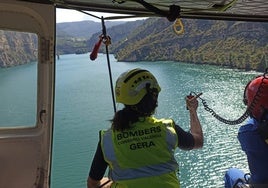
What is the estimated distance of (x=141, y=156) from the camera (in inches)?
60.4

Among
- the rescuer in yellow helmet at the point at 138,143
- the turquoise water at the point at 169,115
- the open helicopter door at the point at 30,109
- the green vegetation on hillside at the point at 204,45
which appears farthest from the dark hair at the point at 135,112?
the green vegetation on hillside at the point at 204,45

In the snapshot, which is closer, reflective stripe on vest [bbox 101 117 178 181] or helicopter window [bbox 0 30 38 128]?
reflective stripe on vest [bbox 101 117 178 181]

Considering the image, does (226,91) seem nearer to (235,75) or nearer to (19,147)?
(235,75)

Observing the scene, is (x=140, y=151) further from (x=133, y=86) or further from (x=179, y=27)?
(x=179, y=27)

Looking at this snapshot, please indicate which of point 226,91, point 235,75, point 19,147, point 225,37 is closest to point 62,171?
point 19,147

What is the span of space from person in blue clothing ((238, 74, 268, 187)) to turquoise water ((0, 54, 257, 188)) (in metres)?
1.63

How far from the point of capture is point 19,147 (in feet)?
9.29

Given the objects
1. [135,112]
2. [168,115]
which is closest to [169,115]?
[168,115]

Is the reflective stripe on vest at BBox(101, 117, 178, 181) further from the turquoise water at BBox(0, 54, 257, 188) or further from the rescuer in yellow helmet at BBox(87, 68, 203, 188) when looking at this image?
the turquoise water at BBox(0, 54, 257, 188)

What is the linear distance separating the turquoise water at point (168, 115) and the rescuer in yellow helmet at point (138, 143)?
1.46 m

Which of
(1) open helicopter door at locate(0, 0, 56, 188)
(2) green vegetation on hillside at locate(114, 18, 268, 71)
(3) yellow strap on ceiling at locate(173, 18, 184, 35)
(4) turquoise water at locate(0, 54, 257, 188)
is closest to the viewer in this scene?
(1) open helicopter door at locate(0, 0, 56, 188)

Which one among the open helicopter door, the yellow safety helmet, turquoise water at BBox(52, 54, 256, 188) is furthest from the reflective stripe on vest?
turquoise water at BBox(52, 54, 256, 188)

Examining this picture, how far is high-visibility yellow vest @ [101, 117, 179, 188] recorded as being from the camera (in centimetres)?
153

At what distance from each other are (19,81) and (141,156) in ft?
5.71
